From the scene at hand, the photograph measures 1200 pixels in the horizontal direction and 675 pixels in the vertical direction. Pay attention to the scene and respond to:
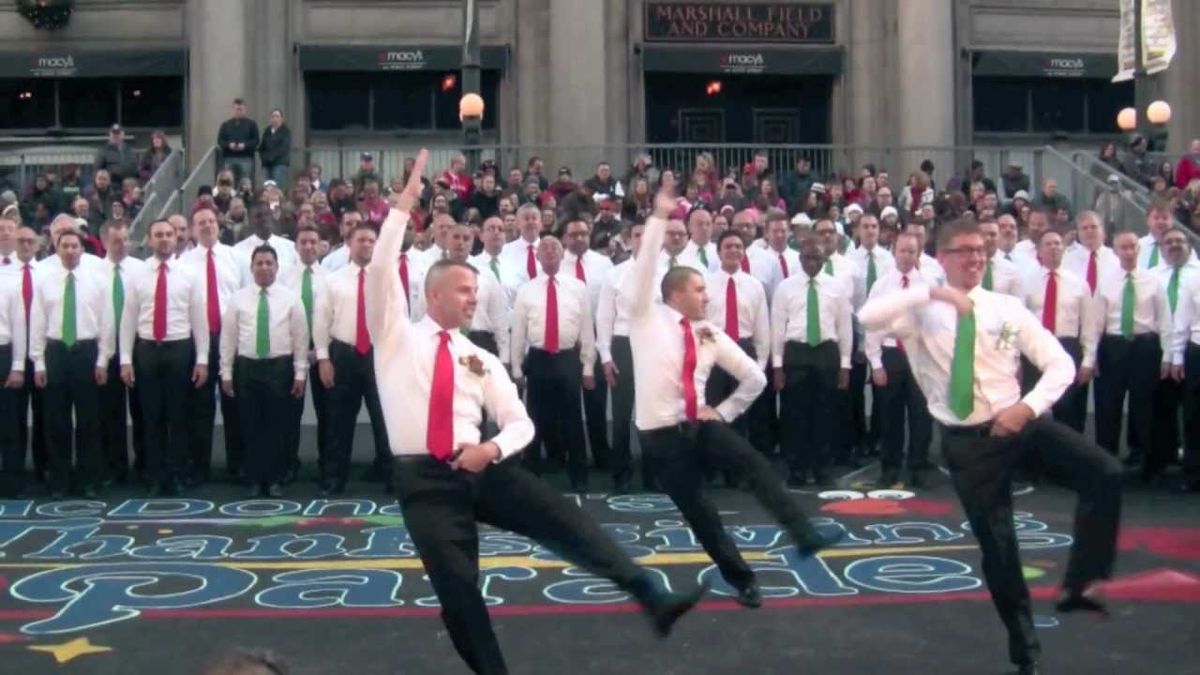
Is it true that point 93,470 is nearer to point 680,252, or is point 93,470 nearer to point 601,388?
point 601,388

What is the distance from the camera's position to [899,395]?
13.8m

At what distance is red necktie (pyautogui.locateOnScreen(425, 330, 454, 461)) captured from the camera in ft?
24.3

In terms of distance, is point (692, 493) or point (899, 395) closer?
point (692, 493)

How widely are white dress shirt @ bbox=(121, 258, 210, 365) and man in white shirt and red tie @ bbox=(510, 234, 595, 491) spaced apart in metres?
2.67

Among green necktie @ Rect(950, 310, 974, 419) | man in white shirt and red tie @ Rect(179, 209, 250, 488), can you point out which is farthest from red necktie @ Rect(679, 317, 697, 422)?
man in white shirt and red tie @ Rect(179, 209, 250, 488)

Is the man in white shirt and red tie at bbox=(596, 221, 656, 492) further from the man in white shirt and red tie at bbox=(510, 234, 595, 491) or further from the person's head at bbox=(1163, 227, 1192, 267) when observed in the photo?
the person's head at bbox=(1163, 227, 1192, 267)

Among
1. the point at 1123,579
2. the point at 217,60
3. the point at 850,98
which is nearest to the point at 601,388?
the point at 1123,579

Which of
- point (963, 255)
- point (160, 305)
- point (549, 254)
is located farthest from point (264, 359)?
point (963, 255)

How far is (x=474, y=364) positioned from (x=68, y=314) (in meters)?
7.28

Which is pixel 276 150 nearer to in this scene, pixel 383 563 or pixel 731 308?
pixel 731 308

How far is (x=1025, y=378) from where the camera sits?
13.8 metres

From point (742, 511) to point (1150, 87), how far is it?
18.5 m

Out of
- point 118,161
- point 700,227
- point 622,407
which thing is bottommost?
point 622,407

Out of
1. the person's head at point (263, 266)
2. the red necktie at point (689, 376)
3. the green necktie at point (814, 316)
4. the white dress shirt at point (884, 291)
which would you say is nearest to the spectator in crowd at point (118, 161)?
the person's head at point (263, 266)
